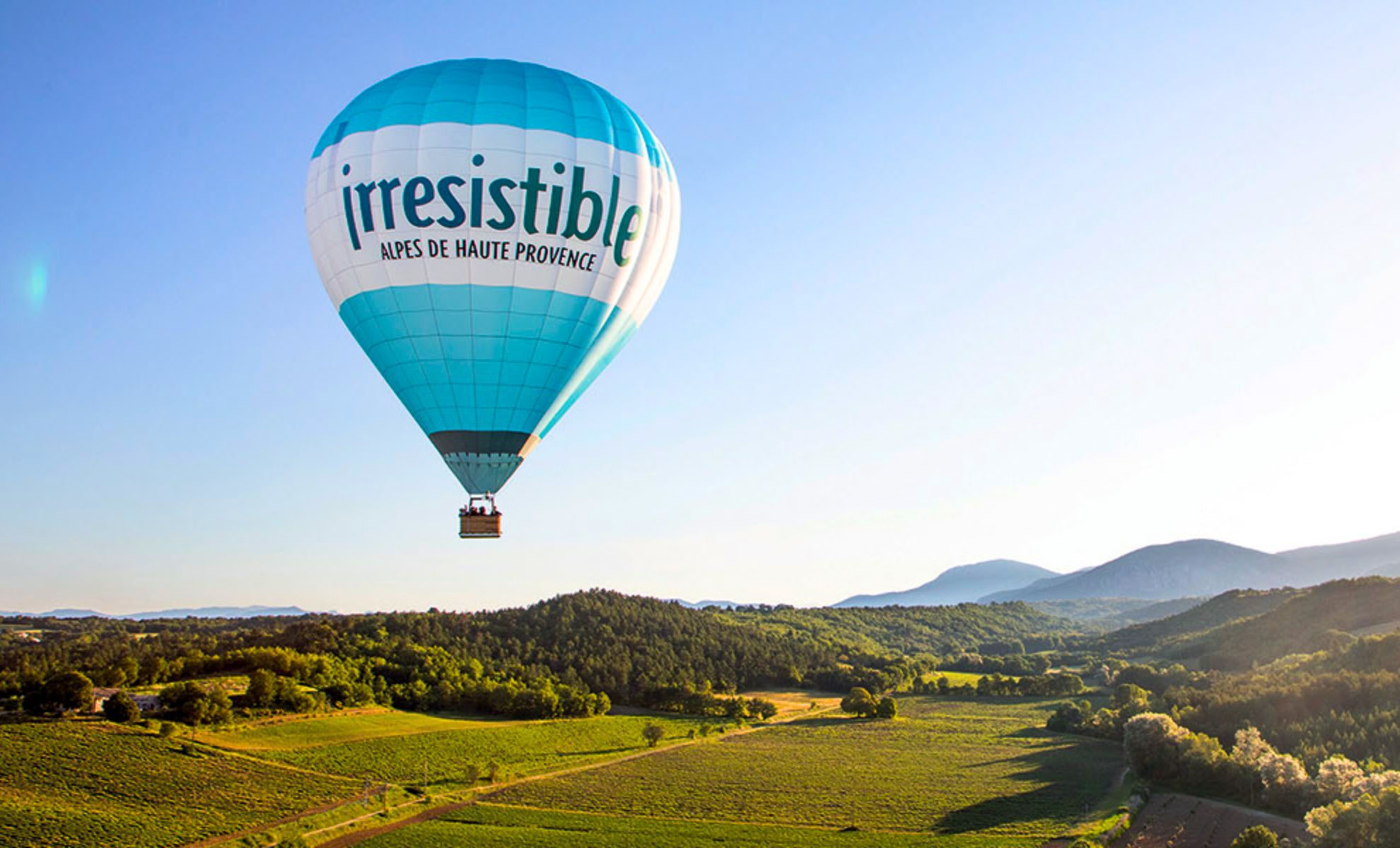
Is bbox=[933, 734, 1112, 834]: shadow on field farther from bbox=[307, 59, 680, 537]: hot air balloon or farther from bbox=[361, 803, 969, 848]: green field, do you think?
bbox=[307, 59, 680, 537]: hot air balloon

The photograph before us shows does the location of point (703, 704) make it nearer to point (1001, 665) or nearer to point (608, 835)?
point (608, 835)

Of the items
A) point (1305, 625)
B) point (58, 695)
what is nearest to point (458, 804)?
point (58, 695)

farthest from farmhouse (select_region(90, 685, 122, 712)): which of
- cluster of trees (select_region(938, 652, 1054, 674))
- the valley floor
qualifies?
cluster of trees (select_region(938, 652, 1054, 674))

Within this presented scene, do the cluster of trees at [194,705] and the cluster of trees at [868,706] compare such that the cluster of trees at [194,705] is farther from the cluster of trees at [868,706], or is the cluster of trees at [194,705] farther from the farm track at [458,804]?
the cluster of trees at [868,706]

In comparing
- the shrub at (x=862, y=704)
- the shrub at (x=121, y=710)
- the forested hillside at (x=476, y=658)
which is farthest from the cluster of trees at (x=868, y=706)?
the shrub at (x=121, y=710)

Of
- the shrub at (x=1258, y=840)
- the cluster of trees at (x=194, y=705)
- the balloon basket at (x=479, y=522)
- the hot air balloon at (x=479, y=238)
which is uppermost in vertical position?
the hot air balloon at (x=479, y=238)

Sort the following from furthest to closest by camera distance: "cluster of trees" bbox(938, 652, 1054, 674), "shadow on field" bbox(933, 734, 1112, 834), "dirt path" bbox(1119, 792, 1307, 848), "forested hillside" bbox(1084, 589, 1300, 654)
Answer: "forested hillside" bbox(1084, 589, 1300, 654) → "cluster of trees" bbox(938, 652, 1054, 674) → "shadow on field" bbox(933, 734, 1112, 834) → "dirt path" bbox(1119, 792, 1307, 848)
